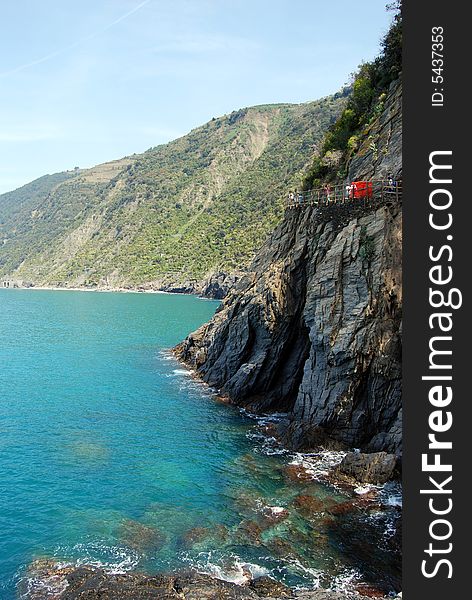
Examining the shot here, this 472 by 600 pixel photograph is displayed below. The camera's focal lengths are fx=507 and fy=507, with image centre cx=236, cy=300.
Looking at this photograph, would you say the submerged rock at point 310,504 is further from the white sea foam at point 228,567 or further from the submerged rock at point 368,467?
the white sea foam at point 228,567

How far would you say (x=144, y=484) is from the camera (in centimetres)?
3231

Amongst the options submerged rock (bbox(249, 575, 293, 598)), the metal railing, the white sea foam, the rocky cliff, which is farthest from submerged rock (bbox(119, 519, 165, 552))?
the metal railing

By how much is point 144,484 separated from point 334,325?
17.6 metres

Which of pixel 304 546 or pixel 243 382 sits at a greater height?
pixel 243 382

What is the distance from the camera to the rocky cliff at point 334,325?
36.1 m

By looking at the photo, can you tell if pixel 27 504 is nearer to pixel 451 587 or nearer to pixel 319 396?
pixel 319 396

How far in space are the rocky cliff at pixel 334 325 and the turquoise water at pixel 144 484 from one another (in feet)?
14.6

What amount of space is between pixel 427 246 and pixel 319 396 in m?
27.4

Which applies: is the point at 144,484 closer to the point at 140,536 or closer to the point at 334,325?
the point at 140,536

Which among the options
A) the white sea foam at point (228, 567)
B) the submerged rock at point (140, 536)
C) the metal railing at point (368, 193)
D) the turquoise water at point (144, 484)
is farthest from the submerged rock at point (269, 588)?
the metal railing at point (368, 193)

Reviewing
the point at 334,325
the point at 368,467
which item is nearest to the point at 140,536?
the point at 368,467

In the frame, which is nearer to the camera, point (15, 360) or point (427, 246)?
point (427, 246)

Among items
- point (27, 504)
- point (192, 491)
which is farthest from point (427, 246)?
point (27, 504)

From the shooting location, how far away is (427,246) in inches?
503
